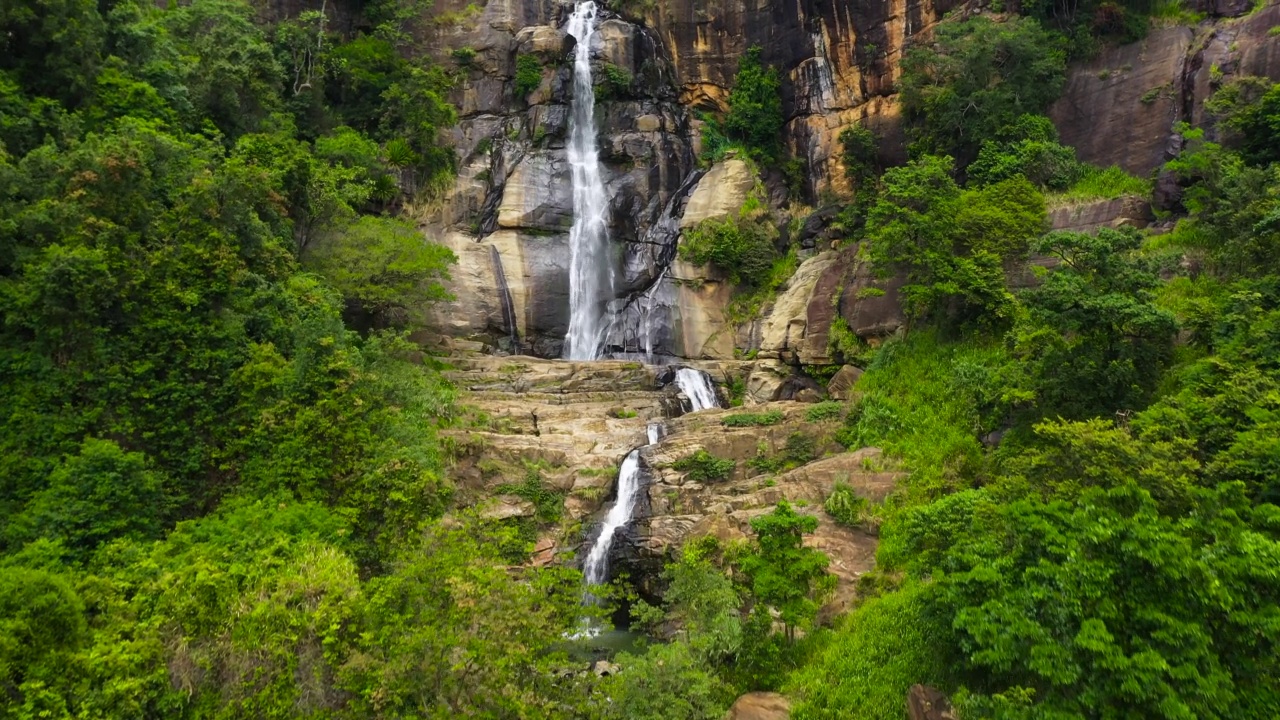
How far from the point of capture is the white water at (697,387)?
25.4 m

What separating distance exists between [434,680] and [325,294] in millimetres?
13932

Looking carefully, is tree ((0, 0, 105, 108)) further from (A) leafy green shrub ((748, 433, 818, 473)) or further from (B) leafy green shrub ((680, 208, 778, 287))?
(B) leafy green shrub ((680, 208, 778, 287))

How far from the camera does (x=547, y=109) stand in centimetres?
3566

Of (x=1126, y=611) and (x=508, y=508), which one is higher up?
(x=1126, y=611)

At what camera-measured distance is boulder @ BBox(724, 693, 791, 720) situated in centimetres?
1109

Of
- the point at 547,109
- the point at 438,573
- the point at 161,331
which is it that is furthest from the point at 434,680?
the point at 547,109

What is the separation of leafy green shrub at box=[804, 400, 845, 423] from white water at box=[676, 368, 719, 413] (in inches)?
209

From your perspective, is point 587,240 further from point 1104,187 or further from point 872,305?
point 1104,187

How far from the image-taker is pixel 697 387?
26.0m

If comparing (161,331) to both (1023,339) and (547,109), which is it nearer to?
(1023,339)

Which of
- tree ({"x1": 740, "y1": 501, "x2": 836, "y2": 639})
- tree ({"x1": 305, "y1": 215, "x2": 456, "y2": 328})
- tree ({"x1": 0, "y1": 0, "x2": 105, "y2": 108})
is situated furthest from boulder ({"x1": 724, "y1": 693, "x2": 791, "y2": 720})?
tree ({"x1": 0, "y1": 0, "x2": 105, "y2": 108})

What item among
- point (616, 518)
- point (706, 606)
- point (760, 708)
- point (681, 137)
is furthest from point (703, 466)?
point (681, 137)

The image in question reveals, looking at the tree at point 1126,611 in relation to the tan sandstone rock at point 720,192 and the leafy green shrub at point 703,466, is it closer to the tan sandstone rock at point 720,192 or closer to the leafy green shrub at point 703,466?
the leafy green shrub at point 703,466

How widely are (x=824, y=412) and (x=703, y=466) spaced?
402 cm
